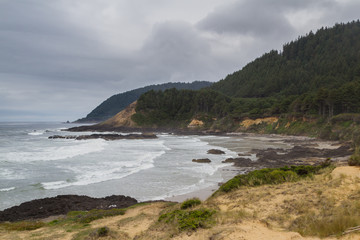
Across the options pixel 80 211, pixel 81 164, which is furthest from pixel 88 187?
pixel 81 164

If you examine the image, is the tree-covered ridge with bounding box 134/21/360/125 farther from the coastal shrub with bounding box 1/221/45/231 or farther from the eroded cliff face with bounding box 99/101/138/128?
the coastal shrub with bounding box 1/221/45/231

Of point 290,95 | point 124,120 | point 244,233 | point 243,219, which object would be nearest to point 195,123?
point 124,120

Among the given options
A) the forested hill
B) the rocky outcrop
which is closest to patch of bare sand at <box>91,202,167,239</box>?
the rocky outcrop

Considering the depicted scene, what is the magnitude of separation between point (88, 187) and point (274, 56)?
156536 millimetres

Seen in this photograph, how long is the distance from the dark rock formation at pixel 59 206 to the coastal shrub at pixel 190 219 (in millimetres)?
5813

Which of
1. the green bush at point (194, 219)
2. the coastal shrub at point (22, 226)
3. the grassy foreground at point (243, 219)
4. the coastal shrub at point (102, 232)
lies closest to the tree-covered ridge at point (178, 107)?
the grassy foreground at point (243, 219)

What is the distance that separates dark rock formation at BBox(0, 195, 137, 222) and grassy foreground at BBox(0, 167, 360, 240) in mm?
1882

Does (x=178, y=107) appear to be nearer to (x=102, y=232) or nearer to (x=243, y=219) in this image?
(x=102, y=232)

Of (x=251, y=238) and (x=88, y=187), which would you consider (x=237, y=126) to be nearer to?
(x=88, y=187)

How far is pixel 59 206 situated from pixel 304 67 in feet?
466

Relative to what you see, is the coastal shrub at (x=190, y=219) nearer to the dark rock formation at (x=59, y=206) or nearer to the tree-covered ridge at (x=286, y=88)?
the dark rock formation at (x=59, y=206)

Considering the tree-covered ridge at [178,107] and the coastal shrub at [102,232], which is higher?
the tree-covered ridge at [178,107]

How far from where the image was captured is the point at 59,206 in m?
13.9

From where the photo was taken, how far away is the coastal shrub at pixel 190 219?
299 inches
